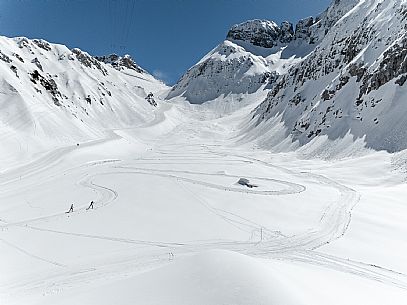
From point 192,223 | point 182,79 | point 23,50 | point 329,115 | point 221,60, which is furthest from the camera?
point 182,79

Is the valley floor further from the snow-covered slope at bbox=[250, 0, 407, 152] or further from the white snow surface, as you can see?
the snow-covered slope at bbox=[250, 0, 407, 152]

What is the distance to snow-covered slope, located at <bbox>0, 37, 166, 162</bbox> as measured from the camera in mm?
52938

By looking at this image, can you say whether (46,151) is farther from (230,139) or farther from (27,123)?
(230,139)

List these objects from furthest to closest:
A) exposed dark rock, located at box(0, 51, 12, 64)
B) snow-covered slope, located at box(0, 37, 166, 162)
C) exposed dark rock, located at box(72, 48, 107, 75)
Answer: exposed dark rock, located at box(72, 48, 107, 75) → exposed dark rock, located at box(0, 51, 12, 64) → snow-covered slope, located at box(0, 37, 166, 162)

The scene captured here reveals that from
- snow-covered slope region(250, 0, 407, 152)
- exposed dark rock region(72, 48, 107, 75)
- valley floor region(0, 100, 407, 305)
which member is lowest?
valley floor region(0, 100, 407, 305)

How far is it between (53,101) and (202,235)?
6150cm

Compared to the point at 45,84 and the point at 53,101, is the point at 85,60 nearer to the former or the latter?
the point at 45,84

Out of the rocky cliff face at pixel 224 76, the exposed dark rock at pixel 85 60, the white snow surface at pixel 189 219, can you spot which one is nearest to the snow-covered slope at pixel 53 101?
the exposed dark rock at pixel 85 60

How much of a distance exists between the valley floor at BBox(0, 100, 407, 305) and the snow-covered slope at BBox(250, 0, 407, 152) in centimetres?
914

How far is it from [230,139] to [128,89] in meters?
54.3

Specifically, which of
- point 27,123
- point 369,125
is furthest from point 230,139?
point 27,123

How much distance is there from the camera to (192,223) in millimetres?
21422

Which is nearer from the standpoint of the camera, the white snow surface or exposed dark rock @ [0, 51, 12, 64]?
Answer: the white snow surface

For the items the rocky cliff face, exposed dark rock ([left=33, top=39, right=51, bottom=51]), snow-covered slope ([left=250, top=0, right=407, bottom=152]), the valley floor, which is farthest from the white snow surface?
the rocky cliff face
